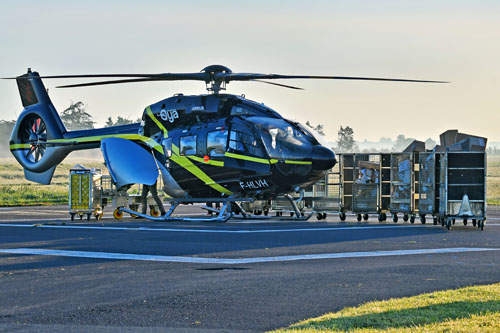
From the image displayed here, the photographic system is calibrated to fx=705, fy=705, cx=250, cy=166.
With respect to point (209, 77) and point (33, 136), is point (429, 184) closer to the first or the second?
point (209, 77)

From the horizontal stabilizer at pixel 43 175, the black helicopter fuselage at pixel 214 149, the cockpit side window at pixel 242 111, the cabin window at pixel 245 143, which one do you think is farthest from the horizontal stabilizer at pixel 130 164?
the horizontal stabilizer at pixel 43 175

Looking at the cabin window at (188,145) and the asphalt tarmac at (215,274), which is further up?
the cabin window at (188,145)

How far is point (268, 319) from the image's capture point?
7.79m

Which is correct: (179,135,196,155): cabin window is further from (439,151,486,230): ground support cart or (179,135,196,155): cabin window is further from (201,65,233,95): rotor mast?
(439,151,486,230): ground support cart

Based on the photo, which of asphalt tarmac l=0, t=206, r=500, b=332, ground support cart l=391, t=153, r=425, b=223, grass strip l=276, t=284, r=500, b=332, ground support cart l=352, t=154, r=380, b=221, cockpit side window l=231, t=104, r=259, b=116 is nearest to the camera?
grass strip l=276, t=284, r=500, b=332

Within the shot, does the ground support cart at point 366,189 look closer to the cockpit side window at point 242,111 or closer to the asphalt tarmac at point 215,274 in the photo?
the cockpit side window at point 242,111

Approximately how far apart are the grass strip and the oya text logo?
1646cm

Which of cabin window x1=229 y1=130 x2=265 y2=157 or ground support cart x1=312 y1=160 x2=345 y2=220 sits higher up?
cabin window x1=229 y1=130 x2=265 y2=157

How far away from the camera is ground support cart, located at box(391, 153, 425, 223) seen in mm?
24234

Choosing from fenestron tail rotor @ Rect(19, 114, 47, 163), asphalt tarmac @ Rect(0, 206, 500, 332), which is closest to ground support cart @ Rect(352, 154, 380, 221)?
asphalt tarmac @ Rect(0, 206, 500, 332)

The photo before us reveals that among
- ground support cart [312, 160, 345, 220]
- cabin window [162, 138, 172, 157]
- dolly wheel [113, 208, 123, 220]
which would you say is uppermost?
cabin window [162, 138, 172, 157]

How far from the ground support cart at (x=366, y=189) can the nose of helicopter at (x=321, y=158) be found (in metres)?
3.84

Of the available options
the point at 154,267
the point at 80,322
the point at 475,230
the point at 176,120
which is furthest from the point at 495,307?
the point at 176,120

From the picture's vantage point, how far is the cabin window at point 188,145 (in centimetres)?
2369
